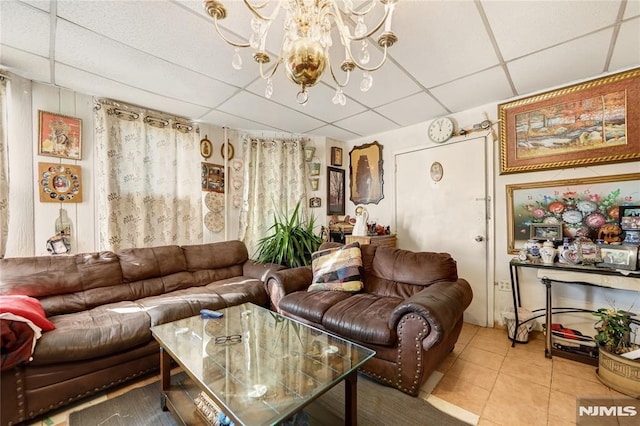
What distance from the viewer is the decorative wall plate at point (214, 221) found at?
10.8ft

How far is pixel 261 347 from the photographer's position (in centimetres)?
146

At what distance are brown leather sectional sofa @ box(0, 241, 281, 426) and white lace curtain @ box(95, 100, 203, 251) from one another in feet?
1.03

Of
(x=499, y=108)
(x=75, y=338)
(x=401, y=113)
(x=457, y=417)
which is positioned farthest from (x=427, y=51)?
(x=75, y=338)

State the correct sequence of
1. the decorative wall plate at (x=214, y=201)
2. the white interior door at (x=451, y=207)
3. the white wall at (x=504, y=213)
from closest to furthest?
the white wall at (x=504, y=213)
the white interior door at (x=451, y=207)
the decorative wall plate at (x=214, y=201)

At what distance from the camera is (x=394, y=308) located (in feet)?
6.22

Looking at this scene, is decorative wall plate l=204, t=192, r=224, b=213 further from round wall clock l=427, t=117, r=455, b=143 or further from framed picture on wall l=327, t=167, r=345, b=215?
round wall clock l=427, t=117, r=455, b=143

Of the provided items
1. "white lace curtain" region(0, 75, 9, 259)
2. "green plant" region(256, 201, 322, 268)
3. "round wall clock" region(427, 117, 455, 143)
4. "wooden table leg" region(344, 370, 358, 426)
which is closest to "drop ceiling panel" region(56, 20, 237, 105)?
"white lace curtain" region(0, 75, 9, 259)

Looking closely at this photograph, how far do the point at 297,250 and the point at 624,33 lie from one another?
3.24 meters

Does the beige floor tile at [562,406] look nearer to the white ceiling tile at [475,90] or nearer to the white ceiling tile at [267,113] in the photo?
the white ceiling tile at [475,90]

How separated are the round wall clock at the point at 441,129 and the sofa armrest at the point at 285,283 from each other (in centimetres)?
222

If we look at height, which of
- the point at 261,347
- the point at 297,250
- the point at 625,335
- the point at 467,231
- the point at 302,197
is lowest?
the point at 625,335

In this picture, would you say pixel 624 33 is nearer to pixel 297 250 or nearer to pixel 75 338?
pixel 297 250

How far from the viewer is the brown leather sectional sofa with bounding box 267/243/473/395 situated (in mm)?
1598

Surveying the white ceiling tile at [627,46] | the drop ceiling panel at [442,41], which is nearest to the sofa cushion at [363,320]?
the drop ceiling panel at [442,41]
